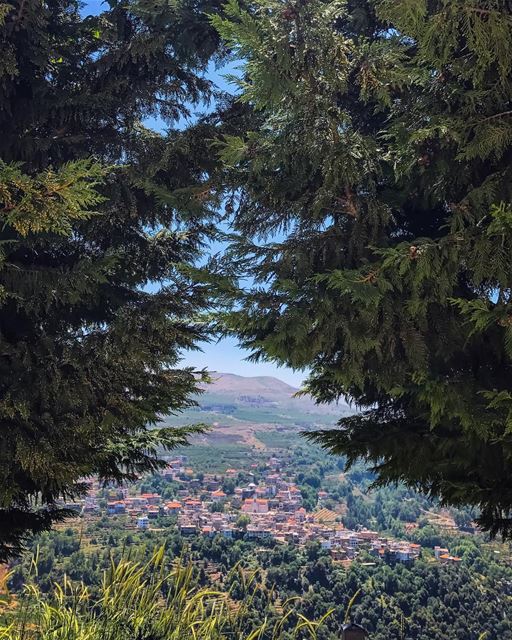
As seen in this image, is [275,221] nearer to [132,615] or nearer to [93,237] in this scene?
[93,237]

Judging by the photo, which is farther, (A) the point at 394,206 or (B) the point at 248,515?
(B) the point at 248,515

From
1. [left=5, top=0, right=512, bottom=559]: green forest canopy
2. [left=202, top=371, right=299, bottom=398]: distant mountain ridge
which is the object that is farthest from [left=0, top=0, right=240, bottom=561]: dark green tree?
[left=202, top=371, right=299, bottom=398]: distant mountain ridge

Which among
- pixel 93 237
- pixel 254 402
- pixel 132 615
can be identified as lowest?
pixel 254 402

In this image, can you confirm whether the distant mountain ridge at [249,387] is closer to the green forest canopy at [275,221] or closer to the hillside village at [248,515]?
the hillside village at [248,515]

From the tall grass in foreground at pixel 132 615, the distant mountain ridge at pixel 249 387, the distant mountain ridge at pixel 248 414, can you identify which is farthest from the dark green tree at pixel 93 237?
the distant mountain ridge at pixel 249 387

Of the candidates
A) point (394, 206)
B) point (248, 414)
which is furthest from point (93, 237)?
→ point (248, 414)

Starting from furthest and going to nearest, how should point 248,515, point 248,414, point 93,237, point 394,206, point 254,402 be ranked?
point 254,402
point 248,414
point 248,515
point 93,237
point 394,206
